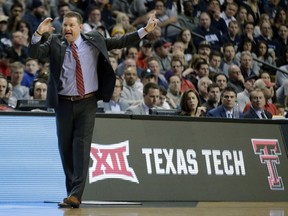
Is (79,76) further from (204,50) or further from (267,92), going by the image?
(204,50)

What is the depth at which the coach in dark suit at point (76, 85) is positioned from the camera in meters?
10.7

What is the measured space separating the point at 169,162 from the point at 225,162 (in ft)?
2.79

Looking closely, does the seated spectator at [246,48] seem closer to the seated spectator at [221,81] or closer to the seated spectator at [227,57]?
the seated spectator at [227,57]

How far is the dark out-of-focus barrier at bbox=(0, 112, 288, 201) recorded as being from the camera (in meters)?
11.8

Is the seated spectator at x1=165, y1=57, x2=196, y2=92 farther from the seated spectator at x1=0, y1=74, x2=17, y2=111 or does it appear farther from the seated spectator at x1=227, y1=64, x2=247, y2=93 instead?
the seated spectator at x1=0, y1=74, x2=17, y2=111

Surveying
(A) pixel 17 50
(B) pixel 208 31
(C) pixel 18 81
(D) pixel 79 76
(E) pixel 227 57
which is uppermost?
(D) pixel 79 76

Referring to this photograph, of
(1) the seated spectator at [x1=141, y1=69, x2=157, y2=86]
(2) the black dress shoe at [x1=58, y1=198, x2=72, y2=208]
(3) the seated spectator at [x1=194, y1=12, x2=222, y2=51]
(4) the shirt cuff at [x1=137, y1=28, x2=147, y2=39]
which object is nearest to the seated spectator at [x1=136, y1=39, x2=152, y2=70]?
(1) the seated spectator at [x1=141, y1=69, x2=157, y2=86]

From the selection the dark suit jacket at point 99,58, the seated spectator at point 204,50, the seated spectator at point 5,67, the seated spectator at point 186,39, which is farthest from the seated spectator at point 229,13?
the dark suit jacket at point 99,58

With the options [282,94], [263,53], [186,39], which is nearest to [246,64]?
[282,94]

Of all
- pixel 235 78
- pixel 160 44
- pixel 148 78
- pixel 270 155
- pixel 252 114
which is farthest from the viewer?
pixel 160 44

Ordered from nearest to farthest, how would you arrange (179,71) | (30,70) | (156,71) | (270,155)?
(270,155), (30,70), (156,71), (179,71)

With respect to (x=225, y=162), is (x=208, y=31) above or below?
above

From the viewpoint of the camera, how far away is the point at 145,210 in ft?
34.6

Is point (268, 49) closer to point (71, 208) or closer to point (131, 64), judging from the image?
point (131, 64)
